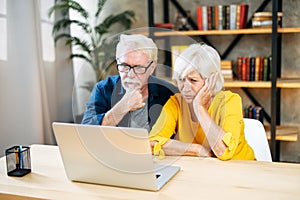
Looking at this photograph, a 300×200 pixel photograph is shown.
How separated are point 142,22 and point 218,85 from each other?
251 cm

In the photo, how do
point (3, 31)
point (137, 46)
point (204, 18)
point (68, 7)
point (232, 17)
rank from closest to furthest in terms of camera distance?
1. point (137, 46)
2. point (3, 31)
3. point (232, 17)
4. point (204, 18)
5. point (68, 7)

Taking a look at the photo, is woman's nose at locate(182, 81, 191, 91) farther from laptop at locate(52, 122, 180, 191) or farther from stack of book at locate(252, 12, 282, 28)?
stack of book at locate(252, 12, 282, 28)

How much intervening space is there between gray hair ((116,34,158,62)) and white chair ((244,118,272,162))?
0.75 metres

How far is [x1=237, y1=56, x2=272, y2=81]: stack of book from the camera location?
305cm

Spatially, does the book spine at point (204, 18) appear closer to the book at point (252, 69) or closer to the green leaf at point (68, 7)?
the book at point (252, 69)

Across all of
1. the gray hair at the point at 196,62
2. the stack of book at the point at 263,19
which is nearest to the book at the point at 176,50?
the gray hair at the point at 196,62

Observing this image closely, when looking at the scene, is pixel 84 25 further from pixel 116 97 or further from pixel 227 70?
pixel 116 97

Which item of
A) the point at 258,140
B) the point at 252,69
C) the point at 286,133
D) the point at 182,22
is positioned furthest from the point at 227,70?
the point at 258,140

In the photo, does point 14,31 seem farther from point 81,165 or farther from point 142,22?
point 81,165

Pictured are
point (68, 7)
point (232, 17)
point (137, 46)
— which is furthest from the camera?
point (68, 7)

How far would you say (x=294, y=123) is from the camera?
3297 mm

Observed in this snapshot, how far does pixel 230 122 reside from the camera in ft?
4.42

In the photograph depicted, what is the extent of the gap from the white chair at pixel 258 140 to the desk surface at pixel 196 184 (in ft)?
1.05

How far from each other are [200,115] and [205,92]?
0.07 meters
